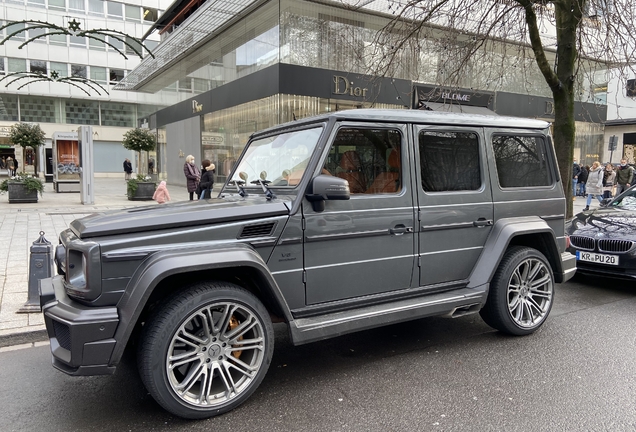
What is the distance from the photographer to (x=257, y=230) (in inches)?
119

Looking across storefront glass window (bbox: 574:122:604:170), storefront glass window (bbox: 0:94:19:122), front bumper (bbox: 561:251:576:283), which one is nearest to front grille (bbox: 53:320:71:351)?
front bumper (bbox: 561:251:576:283)

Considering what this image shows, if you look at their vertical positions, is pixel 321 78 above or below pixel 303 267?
above

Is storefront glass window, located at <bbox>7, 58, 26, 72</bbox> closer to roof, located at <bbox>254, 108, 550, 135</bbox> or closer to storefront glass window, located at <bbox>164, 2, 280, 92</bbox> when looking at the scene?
storefront glass window, located at <bbox>164, 2, 280, 92</bbox>

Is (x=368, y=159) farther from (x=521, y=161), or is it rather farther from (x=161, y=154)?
(x=161, y=154)

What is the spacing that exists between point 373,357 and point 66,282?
2.44m

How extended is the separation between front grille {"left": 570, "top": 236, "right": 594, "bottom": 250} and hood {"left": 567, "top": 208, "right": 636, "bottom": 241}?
64 mm

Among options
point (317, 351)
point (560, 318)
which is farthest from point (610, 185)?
point (317, 351)

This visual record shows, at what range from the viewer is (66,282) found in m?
2.83

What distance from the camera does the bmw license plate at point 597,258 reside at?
5629mm

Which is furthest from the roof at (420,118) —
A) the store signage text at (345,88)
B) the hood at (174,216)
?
the store signage text at (345,88)

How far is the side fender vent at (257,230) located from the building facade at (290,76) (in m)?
8.61

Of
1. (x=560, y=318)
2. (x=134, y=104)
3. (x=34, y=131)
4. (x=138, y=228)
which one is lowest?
(x=560, y=318)

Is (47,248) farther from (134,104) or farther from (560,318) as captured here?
(134,104)

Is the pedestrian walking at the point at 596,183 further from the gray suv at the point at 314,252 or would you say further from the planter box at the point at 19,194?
the planter box at the point at 19,194
